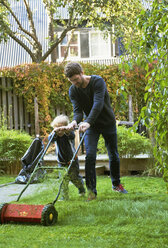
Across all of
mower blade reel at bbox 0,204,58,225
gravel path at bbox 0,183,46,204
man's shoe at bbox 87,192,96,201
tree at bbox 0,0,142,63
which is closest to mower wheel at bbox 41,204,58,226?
mower blade reel at bbox 0,204,58,225

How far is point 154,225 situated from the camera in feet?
11.1

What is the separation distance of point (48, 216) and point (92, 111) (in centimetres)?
131

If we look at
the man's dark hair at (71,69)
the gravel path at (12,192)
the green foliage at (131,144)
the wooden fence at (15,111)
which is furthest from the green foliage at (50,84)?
the man's dark hair at (71,69)

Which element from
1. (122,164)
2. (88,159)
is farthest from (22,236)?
(122,164)

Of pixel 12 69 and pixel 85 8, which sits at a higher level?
pixel 85 8

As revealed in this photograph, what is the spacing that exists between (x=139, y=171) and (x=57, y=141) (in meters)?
2.99

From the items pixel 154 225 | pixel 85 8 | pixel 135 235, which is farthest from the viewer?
pixel 85 8

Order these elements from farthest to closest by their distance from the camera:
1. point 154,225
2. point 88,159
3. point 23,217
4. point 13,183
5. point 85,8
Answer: point 85,8
point 13,183
point 88,159
point 23,217
point 154,225

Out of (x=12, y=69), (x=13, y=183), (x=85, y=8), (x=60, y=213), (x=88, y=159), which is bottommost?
(x=13, y=183)

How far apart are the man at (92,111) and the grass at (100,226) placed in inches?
16.1

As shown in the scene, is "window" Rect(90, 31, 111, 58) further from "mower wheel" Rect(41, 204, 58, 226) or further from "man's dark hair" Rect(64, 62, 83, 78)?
"mower wheel" Rect(41, 204, 58, 226)

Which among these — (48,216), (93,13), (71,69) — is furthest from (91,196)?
(93,13)

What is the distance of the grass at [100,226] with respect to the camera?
9.86 ft

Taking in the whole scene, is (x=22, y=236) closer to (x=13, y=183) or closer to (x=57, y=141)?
(x=57, y=141)
